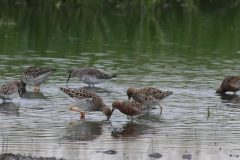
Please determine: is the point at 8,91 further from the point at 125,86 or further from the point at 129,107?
the point at 125,86

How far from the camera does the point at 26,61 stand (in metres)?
22.5

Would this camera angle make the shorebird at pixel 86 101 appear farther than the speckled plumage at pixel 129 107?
Yes

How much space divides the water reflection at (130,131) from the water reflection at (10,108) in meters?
3.10

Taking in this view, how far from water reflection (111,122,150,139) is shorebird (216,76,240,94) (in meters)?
4.91

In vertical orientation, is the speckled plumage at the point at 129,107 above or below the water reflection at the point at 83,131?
above

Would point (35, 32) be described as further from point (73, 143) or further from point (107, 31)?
point (73, 143)

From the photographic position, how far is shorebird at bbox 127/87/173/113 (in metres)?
14.8

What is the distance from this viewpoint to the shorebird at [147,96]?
584 inches

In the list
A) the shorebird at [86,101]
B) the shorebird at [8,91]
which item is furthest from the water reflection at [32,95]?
the shorebird at [86,101]

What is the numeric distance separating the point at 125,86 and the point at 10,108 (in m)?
4.56

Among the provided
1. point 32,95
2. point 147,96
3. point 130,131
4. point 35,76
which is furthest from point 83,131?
point 35,76

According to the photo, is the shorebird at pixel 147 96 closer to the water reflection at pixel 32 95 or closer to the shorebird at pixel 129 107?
the shorebird at pixel 129 107

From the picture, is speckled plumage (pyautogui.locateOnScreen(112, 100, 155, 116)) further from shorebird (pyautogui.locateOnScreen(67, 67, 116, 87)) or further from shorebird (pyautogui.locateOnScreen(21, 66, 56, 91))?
shorebird (pyautogui.locateOnScreen(21, 66, 56, 91))

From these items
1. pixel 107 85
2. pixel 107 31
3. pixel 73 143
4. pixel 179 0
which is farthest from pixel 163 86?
pixel 179 0
